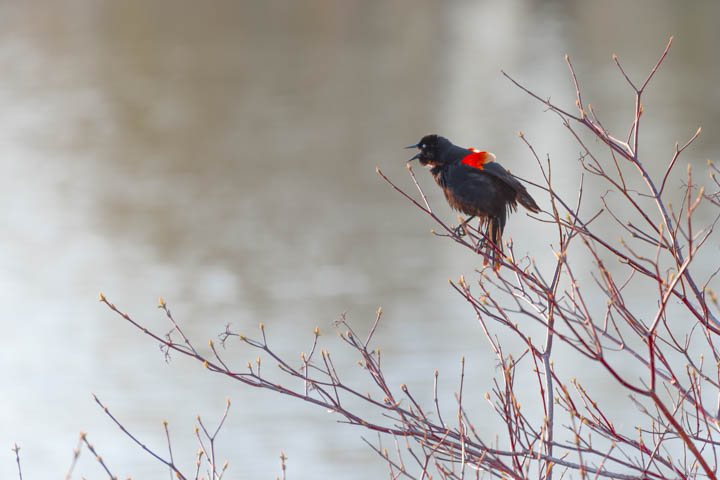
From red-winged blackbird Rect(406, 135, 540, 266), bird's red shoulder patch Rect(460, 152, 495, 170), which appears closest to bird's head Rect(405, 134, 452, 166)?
red-winged blackbird Rect(406, 135, 540, 266)

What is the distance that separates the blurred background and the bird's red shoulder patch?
10.9 m

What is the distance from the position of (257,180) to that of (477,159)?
22523 millimetres

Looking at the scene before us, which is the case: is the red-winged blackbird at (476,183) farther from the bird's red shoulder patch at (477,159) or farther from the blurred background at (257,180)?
the blurred background at (257,180)

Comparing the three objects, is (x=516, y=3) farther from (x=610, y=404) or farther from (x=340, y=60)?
(x=610, y=404)

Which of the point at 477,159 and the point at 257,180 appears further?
the point at 257,180

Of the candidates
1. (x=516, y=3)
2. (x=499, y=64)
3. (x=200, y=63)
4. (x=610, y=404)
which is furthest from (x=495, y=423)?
(x=516, y=3)

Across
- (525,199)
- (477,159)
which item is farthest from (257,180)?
(525,199)

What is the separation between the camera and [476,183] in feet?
13.8

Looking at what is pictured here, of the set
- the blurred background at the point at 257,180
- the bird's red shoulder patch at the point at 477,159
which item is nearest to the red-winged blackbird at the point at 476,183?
the bird's red shoulder patch at the point at 477,159

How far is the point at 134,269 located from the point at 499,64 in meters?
18.3

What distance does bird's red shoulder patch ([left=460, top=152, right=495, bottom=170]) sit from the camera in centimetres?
423

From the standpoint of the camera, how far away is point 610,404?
15.1 metres

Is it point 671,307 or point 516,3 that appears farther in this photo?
point 516,3

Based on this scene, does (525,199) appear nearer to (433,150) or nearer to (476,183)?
(476,183)
